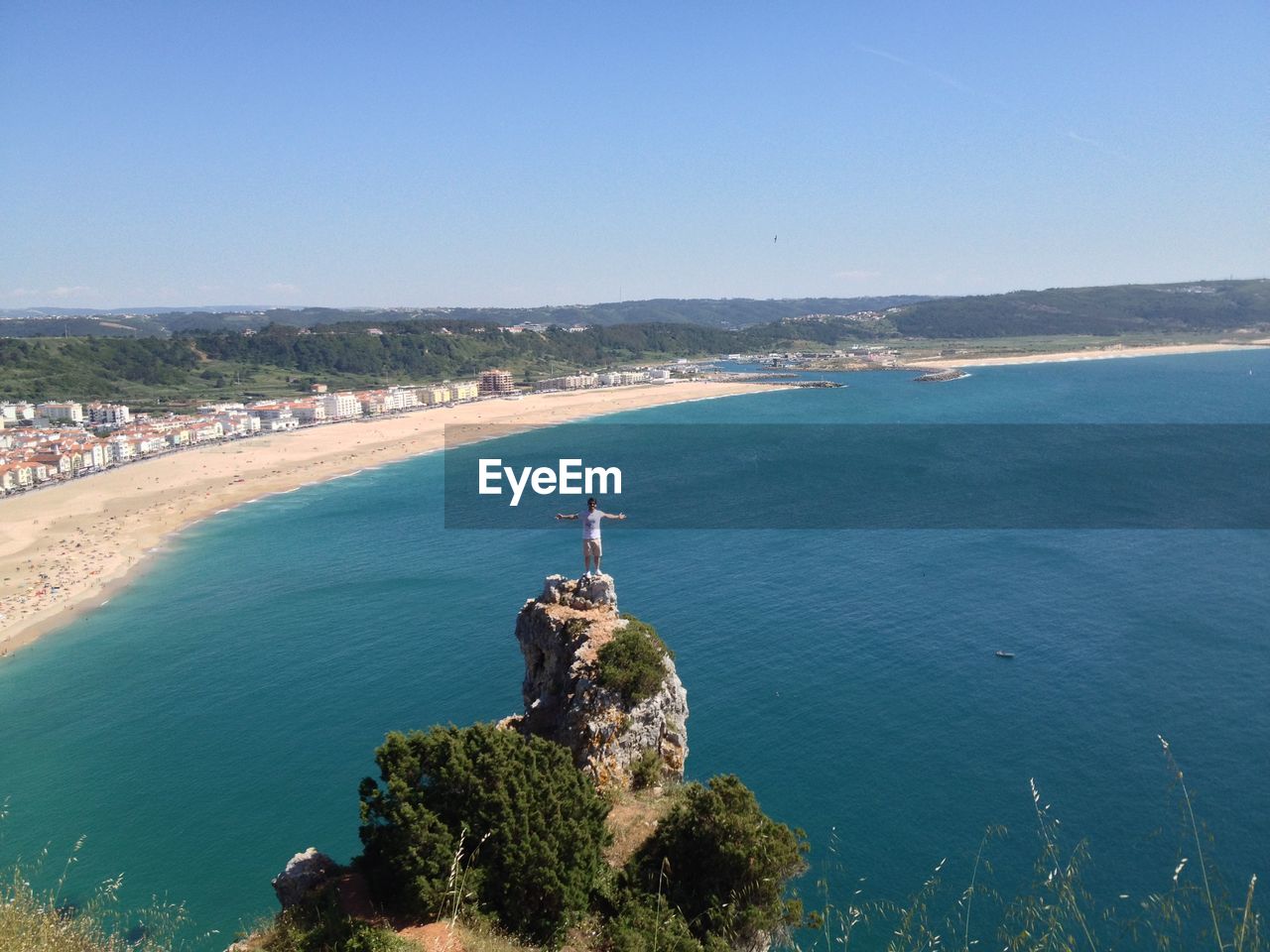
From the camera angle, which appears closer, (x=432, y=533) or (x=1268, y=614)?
(x=1268, y=614)

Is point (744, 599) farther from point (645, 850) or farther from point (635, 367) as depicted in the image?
point (635, 367)

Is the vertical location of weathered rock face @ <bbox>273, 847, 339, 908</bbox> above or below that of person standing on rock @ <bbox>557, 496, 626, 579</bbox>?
below

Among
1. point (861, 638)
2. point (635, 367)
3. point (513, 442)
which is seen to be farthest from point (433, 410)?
point (861, 638)

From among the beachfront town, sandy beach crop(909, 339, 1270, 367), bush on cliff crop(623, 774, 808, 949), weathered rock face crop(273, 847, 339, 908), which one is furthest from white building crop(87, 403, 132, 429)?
sandy beach crop(909, 339, 1270, 367)

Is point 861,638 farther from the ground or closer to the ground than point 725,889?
closer to the ground

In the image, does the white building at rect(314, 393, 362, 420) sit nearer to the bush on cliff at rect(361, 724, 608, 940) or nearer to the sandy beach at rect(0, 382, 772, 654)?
the sandy beach at rect(0, 382, 772, 654)

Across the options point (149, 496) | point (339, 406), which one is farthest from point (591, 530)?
point (339, 406)

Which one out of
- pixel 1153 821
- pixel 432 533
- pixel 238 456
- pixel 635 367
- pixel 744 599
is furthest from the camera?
pixel 635 367
